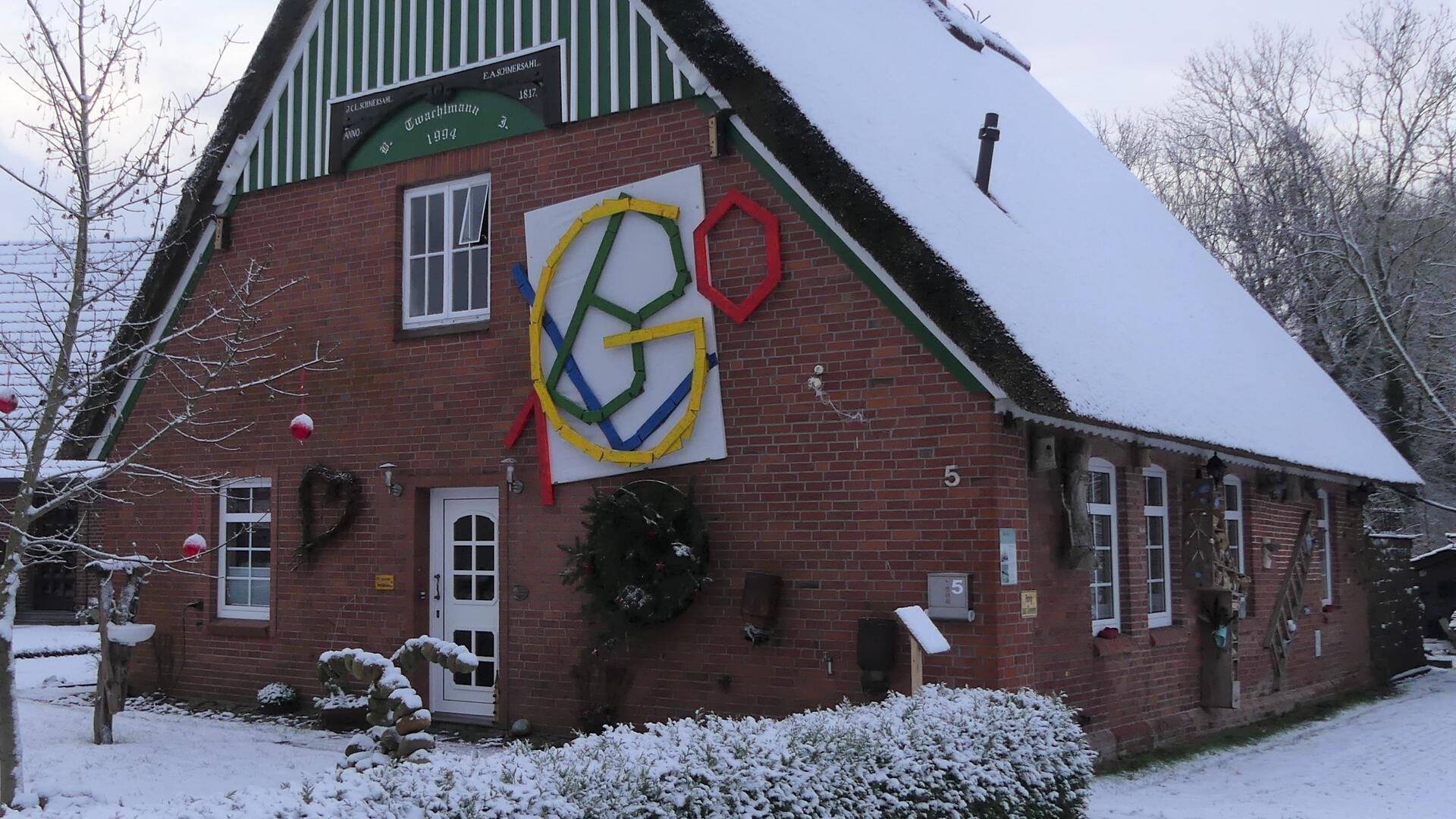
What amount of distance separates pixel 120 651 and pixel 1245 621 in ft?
35.7

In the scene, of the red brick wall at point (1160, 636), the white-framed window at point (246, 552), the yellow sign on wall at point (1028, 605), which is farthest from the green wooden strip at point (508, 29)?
the yellow sign on wall at point (1028, 605)

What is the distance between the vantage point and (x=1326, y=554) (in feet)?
57.5

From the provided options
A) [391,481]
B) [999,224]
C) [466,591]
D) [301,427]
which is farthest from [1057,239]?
[301,427]

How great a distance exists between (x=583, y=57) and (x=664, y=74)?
3.18 feet

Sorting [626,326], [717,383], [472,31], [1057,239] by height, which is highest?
[472,31]

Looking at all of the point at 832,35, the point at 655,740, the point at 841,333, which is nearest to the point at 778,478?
the point at 841,333

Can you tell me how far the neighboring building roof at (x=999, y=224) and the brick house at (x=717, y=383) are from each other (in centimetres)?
5

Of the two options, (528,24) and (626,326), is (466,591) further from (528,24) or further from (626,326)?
(528,24)

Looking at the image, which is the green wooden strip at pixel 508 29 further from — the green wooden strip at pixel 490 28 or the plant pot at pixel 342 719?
the plant pot at pixel 342 719

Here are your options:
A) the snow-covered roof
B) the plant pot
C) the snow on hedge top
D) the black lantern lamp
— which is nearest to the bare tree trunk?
the snow-covered roof

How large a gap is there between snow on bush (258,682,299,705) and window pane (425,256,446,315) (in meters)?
3.82

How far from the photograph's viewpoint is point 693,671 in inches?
411

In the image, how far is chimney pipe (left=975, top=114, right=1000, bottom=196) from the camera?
11641mm

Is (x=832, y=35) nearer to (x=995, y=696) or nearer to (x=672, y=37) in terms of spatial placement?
(x=672, y=37)
